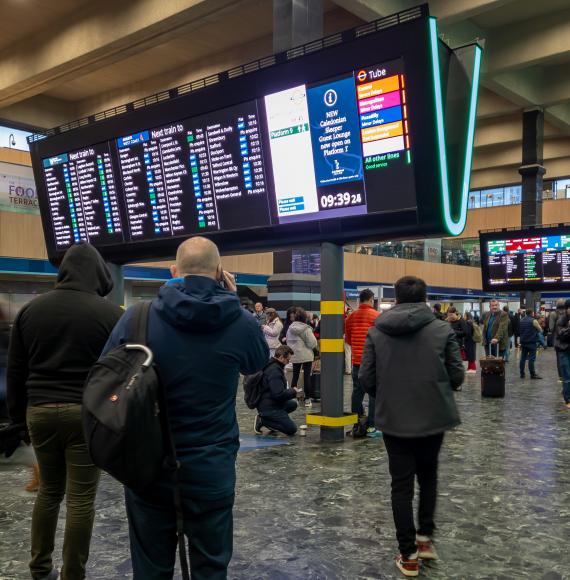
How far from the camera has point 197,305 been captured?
6.82ft

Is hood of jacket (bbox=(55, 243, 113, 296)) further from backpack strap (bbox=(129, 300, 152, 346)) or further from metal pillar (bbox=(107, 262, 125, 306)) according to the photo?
metal pillar (bbox=(107, 262, 125, 306))

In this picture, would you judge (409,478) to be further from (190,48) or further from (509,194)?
(509,194)

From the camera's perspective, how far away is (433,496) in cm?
360

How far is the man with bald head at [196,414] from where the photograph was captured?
212 centimetres

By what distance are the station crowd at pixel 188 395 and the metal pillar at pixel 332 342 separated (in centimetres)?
314

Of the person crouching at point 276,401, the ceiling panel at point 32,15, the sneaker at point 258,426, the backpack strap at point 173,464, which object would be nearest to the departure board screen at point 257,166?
the person crouching at point 276,401

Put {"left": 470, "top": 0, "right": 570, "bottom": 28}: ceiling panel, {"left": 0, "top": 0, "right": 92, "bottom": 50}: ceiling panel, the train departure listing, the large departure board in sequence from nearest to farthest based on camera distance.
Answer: the large departure board, {"left": 0, "top": 0, "right": 92, "bottom": 50}: ceiling panel, {"left": 470, "top": 0, "right": 570, "bottom": 28}: ceiling panel, the train departure listing

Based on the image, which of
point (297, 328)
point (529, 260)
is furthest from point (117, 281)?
point (529, 260)

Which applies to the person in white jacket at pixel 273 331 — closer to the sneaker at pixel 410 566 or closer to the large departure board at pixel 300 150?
the large departure board at pixel 300 150

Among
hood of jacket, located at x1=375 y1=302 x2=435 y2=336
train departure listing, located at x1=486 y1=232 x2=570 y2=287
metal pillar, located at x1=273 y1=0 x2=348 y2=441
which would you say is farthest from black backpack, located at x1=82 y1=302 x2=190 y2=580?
train departure listing, located at x1=486 y1=232 x2=570 y2=287

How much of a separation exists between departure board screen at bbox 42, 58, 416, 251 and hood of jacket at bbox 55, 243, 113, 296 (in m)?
3.44

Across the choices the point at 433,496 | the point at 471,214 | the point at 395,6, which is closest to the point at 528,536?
the point at 433,496

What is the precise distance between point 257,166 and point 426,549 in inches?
172

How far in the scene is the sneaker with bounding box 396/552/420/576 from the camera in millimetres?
3415
